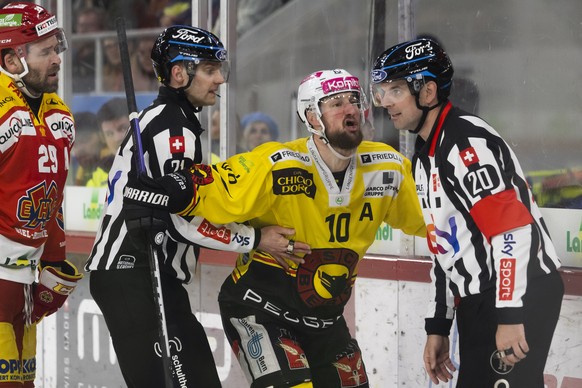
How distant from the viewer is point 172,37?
12.9 feet

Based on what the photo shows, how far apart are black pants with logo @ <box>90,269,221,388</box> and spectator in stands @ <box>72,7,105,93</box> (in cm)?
310

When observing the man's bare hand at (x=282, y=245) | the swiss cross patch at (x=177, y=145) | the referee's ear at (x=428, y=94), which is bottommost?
the man's bare hand at (x=282, y=245)

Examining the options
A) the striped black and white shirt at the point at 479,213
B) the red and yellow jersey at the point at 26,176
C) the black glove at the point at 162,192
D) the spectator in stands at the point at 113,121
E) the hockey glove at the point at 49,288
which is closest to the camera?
the striped black and white shirt at the point at 479,213

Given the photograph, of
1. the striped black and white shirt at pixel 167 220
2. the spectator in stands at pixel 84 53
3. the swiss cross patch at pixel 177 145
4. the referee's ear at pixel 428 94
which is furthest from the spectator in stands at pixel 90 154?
the referee's ear at pixel 428 94

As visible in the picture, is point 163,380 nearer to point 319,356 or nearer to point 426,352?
point 319,356

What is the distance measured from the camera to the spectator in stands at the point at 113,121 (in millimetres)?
6516

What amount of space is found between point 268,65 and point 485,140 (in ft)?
9.25

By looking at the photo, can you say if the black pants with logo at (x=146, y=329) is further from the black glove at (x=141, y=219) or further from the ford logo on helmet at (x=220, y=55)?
the ford logo on helmet at (x=220, y=55)

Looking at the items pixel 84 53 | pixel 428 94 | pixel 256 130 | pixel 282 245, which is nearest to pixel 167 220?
pixel 282 245

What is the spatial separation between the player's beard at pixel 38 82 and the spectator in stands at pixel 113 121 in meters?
2.50

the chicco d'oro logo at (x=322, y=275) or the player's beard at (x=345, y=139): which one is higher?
the player's beard at (x=345, y=139)

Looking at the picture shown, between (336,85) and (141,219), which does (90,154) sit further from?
(336,85)

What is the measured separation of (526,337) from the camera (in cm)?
312

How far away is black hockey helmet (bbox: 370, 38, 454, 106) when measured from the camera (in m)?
3.37
